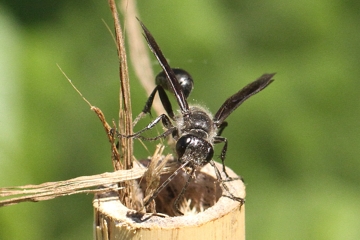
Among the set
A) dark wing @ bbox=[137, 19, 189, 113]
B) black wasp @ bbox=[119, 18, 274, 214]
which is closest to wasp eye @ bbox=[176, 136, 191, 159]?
black wasp @ bbox=[119, 18, 274, 214]

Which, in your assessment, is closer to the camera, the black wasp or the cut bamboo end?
the cut bamboo end

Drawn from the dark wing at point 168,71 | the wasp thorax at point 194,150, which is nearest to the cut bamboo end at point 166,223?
the wasp thorax at point 194,150

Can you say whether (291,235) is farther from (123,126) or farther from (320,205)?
(123,126)

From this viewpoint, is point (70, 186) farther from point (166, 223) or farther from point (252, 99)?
point (252, 99)

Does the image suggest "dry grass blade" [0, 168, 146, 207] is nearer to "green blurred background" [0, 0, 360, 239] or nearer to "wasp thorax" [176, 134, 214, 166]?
"wasp thorax" [176, 134, 214, 166]

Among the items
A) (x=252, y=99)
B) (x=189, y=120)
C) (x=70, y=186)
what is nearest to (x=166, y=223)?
(x=70, y=186)

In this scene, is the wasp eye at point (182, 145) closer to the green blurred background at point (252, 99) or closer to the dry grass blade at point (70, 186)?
the dry grass blade at point (70, 186)
